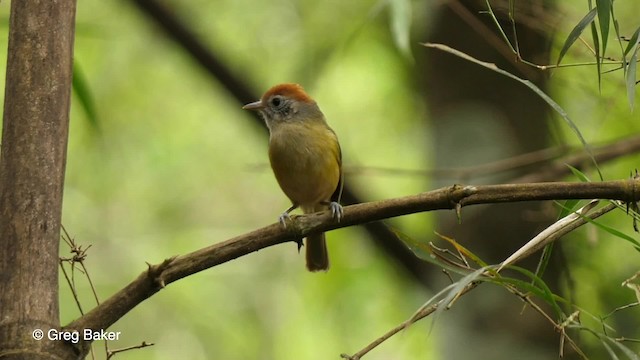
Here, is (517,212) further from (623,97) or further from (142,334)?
(142,334)

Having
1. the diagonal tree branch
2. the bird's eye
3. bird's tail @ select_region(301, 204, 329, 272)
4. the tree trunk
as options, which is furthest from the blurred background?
the diagonal tree branch

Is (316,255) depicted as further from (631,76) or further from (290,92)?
(631,76)

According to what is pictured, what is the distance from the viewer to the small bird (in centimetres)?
418

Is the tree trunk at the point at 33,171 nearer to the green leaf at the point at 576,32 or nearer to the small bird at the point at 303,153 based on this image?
the green leaf at the point at 576,32

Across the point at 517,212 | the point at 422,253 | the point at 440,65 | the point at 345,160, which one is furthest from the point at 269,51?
the point at 422,253

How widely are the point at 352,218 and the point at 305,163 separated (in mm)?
1991

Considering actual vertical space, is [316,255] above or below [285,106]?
below

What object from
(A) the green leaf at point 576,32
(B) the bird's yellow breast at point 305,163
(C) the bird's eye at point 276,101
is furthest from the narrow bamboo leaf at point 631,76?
(C) the bird's eye at point 276,101

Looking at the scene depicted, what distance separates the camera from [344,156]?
5805 millimetres

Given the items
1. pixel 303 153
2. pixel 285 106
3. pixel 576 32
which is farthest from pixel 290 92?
pixel 576 32

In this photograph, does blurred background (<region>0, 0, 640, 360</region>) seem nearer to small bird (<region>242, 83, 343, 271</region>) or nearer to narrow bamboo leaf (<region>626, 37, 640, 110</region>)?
small bird (<region>242, 83, 343, 271</region>)

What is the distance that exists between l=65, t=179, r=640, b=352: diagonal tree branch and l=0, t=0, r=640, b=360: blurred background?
1049 mm

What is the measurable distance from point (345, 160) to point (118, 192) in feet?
8.11

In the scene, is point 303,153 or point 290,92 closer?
point 303,153
